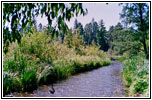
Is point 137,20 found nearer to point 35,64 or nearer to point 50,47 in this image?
point 50,47

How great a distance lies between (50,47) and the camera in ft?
30.2

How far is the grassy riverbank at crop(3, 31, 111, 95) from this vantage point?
554cm

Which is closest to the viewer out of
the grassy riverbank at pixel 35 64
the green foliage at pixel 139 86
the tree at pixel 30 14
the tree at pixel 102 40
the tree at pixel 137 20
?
the tree at pixel 30 14

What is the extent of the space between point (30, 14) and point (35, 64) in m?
5.72

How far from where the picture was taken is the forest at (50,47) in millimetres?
1951

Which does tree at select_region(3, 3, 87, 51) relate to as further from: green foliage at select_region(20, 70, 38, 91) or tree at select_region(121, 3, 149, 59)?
tree at select_region(121, 3, 149, 59)

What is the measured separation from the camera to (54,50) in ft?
31.3

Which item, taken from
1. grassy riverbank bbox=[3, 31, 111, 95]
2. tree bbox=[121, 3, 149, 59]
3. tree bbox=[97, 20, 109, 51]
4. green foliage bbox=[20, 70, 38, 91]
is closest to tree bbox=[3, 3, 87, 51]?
grassy riverbank bbox=[3, 31, 111, 95]

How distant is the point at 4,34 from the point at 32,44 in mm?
6590

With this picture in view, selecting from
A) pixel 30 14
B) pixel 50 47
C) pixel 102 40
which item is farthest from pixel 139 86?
pixel 102 40

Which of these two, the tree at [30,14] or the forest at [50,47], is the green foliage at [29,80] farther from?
the tree at [30,14]

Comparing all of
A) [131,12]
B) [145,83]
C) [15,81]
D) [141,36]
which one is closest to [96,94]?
[145,83]

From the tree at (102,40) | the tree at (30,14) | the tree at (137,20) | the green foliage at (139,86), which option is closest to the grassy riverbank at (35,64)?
the tree at (30,14)

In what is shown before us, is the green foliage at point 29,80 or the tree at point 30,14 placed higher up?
the tree at point 30,14
